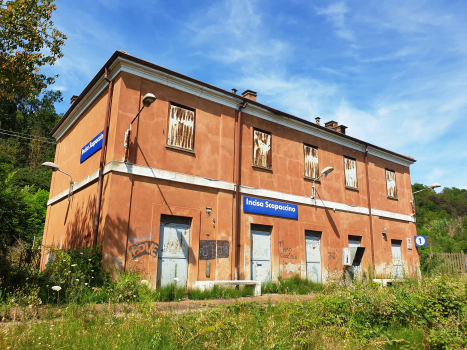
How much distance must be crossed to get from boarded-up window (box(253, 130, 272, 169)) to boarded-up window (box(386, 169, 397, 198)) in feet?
29.8

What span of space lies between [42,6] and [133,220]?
6346 mm

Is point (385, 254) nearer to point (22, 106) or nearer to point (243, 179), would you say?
point (243, 179)

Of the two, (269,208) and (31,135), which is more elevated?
(31,135)

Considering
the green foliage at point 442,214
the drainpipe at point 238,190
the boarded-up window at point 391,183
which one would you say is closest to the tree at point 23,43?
the drainpipe at point 238,190

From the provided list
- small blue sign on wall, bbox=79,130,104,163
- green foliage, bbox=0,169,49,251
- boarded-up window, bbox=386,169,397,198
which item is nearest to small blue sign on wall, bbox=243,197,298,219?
small blue sign on wall, bbox=79,130,104,163

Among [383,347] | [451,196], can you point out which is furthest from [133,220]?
[451,196]

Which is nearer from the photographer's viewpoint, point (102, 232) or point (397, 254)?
point (102, 232)

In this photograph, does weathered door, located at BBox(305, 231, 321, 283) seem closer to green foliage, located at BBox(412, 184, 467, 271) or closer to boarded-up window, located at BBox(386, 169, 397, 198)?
boarded-up window, located at BBox(386, 169, 397, 198)

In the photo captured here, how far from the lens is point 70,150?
14734mm

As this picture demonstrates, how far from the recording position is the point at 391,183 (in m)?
20.0

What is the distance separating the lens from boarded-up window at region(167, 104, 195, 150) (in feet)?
38.5

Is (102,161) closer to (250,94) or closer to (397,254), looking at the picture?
(250,94)

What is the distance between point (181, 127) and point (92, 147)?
126 inches

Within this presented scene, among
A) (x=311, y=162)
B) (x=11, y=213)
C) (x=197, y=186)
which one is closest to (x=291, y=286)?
(x=197, y=186)
